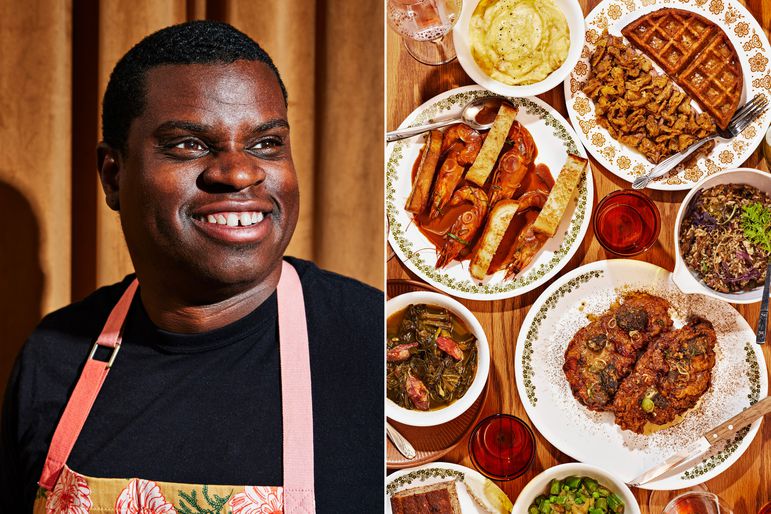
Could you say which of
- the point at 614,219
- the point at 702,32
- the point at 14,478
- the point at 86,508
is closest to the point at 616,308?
the point at 614,219

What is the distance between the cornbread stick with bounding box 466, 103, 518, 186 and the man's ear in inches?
26.5

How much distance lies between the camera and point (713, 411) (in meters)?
1.44

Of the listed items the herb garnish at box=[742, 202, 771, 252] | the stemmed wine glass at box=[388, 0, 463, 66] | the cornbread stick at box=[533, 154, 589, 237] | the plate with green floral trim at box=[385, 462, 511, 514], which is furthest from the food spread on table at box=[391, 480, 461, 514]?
the stemmed wine glass at box=[388, 0, 463, 66]

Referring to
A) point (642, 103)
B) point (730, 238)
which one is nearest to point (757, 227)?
point (730, 238)

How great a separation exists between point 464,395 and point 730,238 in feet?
1.95

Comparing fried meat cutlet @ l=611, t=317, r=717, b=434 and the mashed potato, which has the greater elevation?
the mashed potato

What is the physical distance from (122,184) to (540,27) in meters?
0.85

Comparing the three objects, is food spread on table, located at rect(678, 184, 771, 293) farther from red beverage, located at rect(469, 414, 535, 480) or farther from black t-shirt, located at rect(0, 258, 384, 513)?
black t-shirt, located at rect(0, 258, 384, 513)

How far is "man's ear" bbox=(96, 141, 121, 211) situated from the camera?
1.32 metres

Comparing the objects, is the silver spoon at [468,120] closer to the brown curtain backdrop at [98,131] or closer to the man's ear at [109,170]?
the brown curtain backdrop at [98,131]

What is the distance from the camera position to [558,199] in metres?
1.44

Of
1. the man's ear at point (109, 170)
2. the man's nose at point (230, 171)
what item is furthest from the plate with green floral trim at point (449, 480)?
the man's ear at point (109, 170)

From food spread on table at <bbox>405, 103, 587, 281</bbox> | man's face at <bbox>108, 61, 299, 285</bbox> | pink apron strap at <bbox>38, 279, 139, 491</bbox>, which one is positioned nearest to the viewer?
man's face at <bbox>108, 61, 299, 285</bbox>

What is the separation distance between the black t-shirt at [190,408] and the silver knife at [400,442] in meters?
0.02
